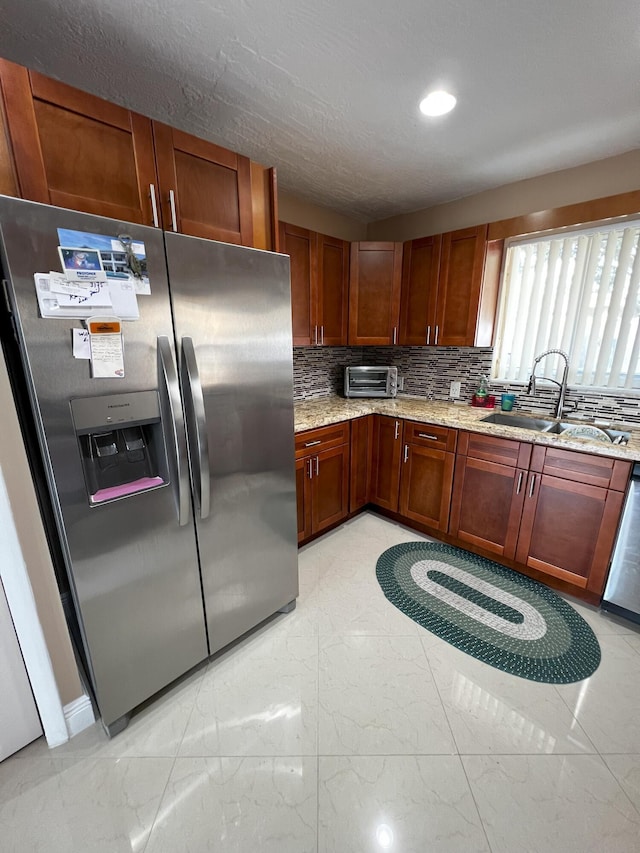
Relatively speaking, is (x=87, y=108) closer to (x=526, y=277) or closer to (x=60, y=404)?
(x=60, y=404)

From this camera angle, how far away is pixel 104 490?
47.0 inches

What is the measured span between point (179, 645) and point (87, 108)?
196cm

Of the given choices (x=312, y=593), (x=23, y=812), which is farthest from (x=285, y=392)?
(x=23, y=812)

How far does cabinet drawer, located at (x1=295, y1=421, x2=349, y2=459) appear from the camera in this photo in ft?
7.26

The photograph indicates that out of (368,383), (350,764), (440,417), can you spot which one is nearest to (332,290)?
(368,383)

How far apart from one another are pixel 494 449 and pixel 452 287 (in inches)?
48.2

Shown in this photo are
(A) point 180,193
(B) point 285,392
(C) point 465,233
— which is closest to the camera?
(A) point 180,193

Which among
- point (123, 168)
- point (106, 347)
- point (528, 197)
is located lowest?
point (106, 347)

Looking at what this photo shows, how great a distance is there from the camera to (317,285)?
2.55m

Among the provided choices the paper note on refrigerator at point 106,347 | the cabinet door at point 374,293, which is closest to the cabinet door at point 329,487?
the cabinet door at point 374,293

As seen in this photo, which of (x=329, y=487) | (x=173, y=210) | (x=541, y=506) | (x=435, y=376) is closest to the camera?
(x=173, y=210)

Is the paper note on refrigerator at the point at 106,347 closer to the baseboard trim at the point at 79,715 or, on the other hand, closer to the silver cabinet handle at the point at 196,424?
the silver cabinet handle at the point at 196,424

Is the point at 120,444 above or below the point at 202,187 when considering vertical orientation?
below

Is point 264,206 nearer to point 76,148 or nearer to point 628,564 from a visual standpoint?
point 76,148
